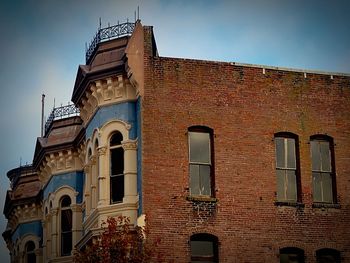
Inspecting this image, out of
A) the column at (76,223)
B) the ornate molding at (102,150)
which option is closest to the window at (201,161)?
the ornate molding at (102,150)

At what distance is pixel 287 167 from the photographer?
104 feet

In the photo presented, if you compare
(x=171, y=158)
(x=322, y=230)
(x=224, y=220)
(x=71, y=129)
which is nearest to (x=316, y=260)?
(x=322, y=230)

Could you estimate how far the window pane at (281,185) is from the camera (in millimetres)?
31219

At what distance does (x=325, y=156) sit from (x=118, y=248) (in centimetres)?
928

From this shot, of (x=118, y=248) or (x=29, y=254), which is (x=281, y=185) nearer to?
(x=118, y=248)

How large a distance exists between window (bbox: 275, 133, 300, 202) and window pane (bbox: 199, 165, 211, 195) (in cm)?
267

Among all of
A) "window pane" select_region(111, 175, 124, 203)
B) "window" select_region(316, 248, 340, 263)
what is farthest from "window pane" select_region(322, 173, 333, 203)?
"window pane" select_region(111, 175, 124, 203)

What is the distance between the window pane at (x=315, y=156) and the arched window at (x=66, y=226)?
11.1 metres

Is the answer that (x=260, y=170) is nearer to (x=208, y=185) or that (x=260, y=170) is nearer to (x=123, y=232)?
(x=208, y=185)

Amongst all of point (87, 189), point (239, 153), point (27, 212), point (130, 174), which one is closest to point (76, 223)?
point (87, 189)

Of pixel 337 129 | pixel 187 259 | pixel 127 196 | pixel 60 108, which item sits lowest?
pixel 187 259

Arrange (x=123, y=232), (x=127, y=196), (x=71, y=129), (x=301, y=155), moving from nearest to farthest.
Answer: (x=123, y=232), (x=127, y=196), (x=301, y=155), (x=71, y=129)

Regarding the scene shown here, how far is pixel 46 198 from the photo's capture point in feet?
130

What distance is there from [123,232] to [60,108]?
1261 centimetres
